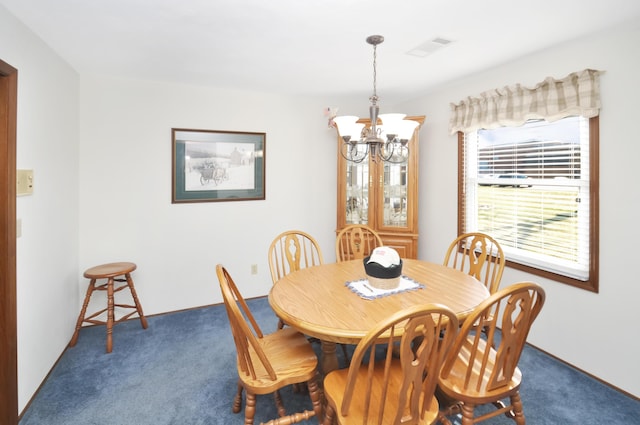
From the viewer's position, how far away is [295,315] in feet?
5.65

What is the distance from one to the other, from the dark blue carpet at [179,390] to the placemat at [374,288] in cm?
75

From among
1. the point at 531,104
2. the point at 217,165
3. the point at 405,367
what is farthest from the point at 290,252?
the point at 531,104

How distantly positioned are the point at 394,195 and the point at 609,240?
1894mm

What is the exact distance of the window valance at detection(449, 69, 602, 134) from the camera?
2.30 meters

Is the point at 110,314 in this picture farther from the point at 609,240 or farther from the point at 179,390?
the point at 609,240

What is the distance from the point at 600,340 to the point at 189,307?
3.45 metres

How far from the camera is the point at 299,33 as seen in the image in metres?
2.23

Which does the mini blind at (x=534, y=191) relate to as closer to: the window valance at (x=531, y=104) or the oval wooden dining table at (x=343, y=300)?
the window valance at (x=531, y=104)

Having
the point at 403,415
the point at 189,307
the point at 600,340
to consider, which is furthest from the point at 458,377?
the point at 189,307

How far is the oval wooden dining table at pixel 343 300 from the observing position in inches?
63.7

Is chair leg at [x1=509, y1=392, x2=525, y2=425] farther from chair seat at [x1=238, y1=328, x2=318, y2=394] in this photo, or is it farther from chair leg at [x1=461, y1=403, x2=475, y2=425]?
chair seat at [x1=238, y1=328, x2=318, y2=394]

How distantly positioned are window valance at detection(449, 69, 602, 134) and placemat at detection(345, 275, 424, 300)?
1.60 metres

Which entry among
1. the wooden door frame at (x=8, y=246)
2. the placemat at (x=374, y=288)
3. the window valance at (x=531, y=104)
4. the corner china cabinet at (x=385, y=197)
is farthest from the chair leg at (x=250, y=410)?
the window valance at (x=531, y=104)

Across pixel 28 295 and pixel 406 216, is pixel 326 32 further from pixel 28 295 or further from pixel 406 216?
pixel 28 295
